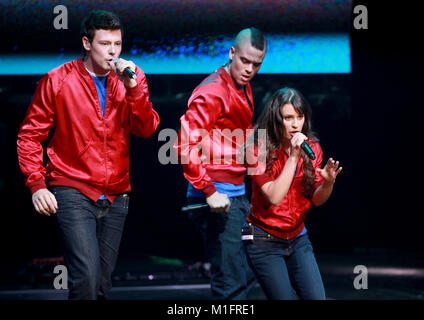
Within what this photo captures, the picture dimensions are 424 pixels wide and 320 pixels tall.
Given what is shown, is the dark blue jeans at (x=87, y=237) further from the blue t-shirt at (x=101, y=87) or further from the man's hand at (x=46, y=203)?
the blue t-shirt at (x=101, y=87)

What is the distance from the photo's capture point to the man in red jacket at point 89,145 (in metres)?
2.39

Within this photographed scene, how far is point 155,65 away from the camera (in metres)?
3.44

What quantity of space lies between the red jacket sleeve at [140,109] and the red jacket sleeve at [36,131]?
329 mm

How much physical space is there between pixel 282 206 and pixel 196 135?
45 cm

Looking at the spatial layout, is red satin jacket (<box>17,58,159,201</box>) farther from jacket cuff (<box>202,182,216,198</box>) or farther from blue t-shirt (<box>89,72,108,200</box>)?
jacket cuff (<box>202,182,216,198</box>)

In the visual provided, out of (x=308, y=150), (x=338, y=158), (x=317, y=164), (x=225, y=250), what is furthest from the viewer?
(x=338, y=158)

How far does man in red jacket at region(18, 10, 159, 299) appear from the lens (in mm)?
2389

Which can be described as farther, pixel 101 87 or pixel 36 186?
pixel 101 87

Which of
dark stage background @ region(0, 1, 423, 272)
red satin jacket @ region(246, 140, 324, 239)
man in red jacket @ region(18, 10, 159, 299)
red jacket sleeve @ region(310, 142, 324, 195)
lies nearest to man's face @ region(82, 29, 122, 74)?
man in red jacket @ region(18, 10, 159, 299)

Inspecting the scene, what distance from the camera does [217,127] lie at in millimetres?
2551

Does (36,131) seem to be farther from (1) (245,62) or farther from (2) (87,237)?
(1) (245,62)

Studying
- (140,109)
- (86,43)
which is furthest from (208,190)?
(86,43)
